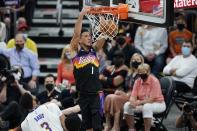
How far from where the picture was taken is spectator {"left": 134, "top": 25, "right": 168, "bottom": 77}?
13791 millimetres

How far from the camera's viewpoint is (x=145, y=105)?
11062 mm

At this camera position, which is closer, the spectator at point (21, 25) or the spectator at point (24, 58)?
the spectator at point (24, 58)

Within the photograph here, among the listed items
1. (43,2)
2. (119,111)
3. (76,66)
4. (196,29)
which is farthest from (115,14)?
(43,2)

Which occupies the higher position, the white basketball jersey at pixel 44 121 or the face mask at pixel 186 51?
the face mask at pixel 186 51

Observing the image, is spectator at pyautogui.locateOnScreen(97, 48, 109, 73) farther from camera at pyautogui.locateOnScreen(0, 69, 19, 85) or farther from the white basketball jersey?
the white basketball jersey

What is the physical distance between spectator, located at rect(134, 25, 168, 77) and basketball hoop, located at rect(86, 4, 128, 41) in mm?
4325

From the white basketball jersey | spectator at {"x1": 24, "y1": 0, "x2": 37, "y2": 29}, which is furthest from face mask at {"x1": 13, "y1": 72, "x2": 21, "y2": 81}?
spectator at {"x1": 24, "y1": 0, "x2": 37, "y2": 29}

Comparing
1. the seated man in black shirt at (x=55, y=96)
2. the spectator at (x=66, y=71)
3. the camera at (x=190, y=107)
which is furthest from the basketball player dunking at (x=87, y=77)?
the spectator at (x=66, y=71)

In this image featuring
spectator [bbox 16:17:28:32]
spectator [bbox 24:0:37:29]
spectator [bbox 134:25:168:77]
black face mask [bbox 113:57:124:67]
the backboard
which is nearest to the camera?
the backboard

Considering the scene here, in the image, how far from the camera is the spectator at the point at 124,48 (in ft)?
44.9

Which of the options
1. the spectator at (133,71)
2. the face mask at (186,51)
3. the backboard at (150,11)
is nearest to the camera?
the backboard at (150,11)

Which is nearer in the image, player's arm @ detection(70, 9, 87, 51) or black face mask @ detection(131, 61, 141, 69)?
player's arm @ detection(70, 9, 87, 51)

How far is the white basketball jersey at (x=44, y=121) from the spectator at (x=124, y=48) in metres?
5.08

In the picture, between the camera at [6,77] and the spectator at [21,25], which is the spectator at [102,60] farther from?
the spectator at [21,25]
